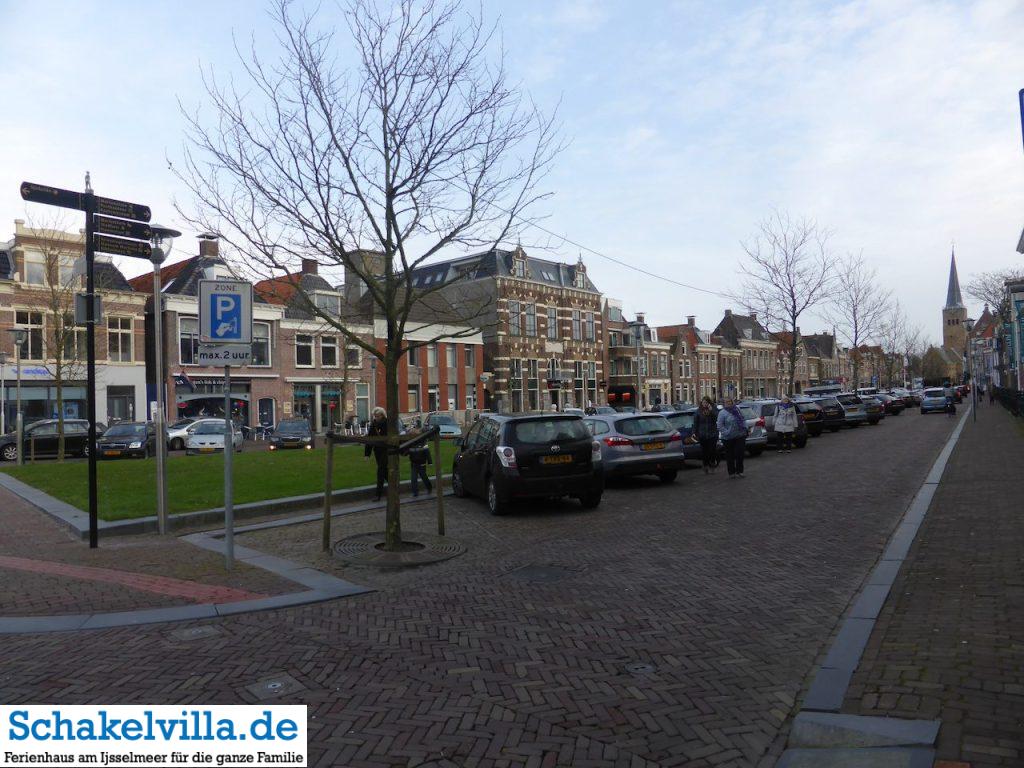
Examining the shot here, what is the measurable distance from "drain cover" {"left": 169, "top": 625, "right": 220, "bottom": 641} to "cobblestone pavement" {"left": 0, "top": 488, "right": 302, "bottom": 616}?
862 mm

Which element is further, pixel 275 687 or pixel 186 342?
pixel 186 342

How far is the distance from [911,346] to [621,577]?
280ft

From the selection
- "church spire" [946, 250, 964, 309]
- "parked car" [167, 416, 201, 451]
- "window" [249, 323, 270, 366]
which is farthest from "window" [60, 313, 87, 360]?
"church spire" [946, 250, 964, 309]

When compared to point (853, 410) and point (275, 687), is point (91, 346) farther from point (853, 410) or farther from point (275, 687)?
point (853, 410)

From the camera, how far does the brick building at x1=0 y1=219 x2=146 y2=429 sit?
34.2m

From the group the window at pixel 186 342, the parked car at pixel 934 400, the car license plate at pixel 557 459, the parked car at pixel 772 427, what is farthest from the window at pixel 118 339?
the parked car at pixel 934 400

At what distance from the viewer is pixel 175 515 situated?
10.8 metres

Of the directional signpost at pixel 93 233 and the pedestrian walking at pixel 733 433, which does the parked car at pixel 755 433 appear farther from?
the directional signpost at pixel 93 233

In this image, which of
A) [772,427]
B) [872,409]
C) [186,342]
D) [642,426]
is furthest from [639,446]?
[186,342]

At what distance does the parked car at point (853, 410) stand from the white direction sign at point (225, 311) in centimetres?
2934

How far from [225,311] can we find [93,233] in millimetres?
2547

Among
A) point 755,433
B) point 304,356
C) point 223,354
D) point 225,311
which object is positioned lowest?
point 755,433

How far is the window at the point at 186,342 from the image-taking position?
39.8 m

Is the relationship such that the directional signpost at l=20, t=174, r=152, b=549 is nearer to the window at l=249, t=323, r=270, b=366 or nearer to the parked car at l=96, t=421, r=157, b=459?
the parked car at l=96, t=421, r=157, b=459
